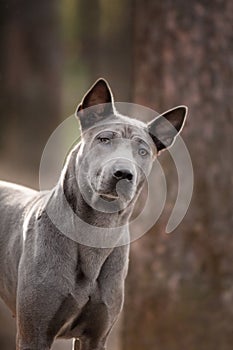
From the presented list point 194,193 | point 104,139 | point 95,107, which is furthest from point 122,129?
point 194,193

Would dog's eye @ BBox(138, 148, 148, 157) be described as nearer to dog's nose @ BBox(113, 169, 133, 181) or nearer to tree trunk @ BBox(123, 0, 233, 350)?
dog's nose @ BBox(113, 169, 133, 181)

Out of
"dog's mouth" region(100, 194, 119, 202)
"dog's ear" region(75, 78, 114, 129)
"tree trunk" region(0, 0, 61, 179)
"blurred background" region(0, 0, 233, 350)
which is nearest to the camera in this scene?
"dog's mouth" region(100, 194, 119, 202)

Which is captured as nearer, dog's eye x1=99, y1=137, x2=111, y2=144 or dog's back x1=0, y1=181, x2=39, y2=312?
dog's eye x1=99, y1=137, x2=111, y2=144

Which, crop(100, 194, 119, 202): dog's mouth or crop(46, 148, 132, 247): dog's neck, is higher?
crop(100, 194, 119, 202): dog's mouth

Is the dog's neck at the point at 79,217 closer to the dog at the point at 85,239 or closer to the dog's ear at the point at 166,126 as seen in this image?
the dog at the point at 85,239

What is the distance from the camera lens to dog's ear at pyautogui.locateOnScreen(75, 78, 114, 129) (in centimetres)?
466

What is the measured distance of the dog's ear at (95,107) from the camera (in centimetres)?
466

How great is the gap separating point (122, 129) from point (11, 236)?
2.54 feet

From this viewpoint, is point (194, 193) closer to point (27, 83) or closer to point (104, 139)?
point (27, 83)

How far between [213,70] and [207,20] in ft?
1.08

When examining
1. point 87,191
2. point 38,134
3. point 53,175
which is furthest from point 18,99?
point 87,191

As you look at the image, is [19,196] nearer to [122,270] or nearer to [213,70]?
[122,270]

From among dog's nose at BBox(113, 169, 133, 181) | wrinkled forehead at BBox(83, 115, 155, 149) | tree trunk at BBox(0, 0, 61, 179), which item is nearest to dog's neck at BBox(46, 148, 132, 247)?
wrinkled forehead at BBox(83, 115, 155, 149)

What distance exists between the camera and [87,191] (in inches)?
181
